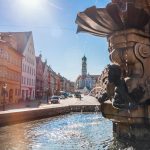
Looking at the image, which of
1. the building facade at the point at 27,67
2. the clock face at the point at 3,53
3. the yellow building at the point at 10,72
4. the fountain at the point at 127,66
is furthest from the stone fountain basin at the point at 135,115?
the building facade at the point at 27,67

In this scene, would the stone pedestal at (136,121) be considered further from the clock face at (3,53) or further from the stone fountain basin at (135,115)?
the clock face at (3,53)

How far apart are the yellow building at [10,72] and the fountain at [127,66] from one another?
113ft

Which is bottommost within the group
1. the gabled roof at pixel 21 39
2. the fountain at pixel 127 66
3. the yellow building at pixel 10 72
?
→ the fountain at pixel 127 66

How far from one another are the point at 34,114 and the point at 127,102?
1724 cm

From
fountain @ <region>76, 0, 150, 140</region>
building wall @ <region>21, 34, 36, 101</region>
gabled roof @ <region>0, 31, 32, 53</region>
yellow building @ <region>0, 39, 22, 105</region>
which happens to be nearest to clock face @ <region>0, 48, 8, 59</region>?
yellow building @ <region>0, 39, 22, 105</region>

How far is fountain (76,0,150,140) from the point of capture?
830 cm

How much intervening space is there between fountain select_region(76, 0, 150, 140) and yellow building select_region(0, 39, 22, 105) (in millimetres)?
34408

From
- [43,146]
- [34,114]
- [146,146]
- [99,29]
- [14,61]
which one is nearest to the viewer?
[146,146]

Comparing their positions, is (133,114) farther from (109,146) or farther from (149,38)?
(149,38)

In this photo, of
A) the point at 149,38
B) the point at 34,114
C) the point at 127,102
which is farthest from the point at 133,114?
the point at 34,114

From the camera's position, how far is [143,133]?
326 inches

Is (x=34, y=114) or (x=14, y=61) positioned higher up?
(x=14, y=61)

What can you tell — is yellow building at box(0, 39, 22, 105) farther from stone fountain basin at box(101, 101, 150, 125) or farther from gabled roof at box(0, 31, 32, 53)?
stone fountain basin at box(101, 101, 150, 125)

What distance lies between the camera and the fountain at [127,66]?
830 centimetres
